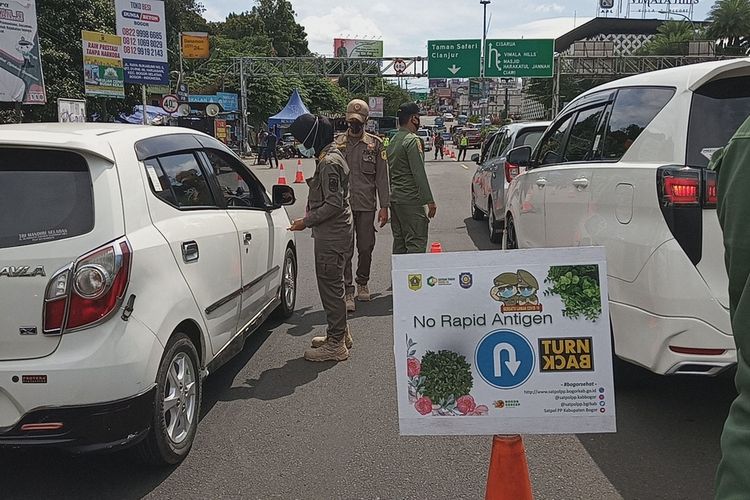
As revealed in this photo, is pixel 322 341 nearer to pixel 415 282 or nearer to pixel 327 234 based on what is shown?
pixel 327 234

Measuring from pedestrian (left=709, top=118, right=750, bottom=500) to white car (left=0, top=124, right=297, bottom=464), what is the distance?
260cm

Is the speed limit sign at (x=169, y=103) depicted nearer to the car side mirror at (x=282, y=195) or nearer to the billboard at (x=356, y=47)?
the car side mirror at (x=282, y=195)

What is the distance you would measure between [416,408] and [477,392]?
0.76 ft

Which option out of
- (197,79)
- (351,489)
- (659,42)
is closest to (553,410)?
(351,489)

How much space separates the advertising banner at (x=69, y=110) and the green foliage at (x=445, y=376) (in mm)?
15869

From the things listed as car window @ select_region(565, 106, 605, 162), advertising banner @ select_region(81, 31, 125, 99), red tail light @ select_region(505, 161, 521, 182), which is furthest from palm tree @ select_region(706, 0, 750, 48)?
car window @ select_region(565, 106, 605, 162)

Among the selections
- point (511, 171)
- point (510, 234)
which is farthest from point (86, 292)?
point (511, 171)

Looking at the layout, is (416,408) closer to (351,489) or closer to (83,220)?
(351,489)

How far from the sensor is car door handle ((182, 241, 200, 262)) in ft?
12.1

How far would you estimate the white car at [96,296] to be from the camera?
300 cm

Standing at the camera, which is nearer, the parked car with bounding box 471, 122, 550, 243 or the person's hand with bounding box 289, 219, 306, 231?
the person's hand with bounding box 289, 219, 306, 231

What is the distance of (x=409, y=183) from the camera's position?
6824mm

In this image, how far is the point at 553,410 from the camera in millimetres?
2500

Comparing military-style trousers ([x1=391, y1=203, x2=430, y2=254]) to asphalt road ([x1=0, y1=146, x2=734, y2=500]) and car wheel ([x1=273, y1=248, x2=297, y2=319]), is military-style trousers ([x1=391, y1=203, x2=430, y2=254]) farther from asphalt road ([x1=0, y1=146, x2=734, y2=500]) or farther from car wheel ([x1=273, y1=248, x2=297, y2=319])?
asphalt road ([x1=0, y1=146, x2=734, y2=500])
